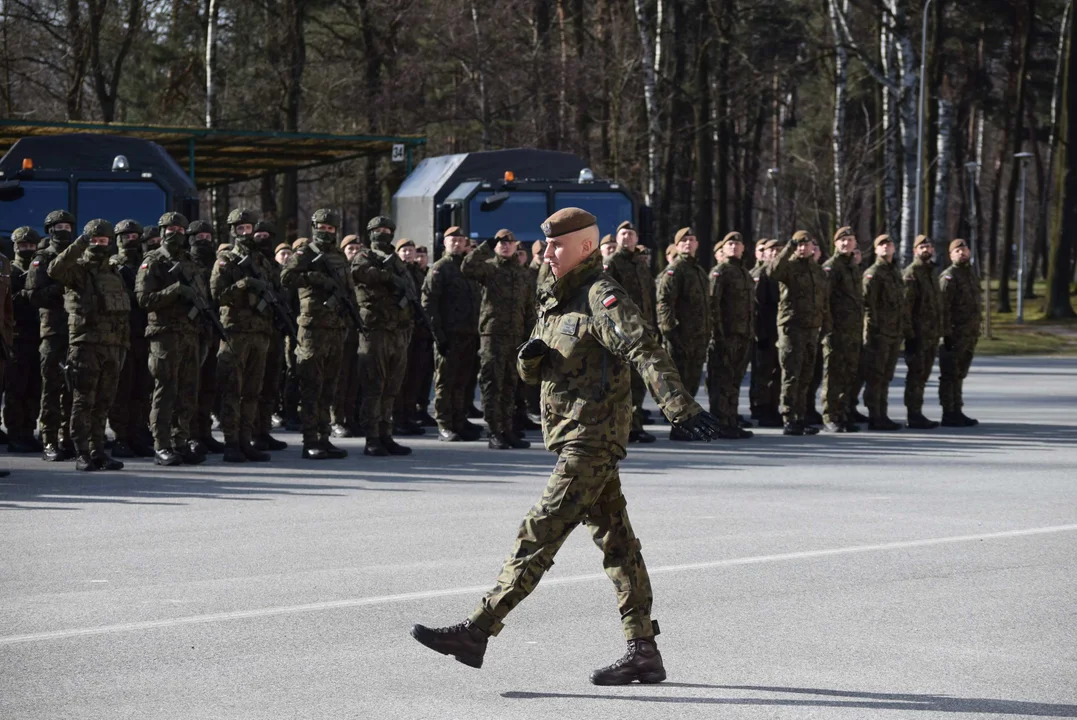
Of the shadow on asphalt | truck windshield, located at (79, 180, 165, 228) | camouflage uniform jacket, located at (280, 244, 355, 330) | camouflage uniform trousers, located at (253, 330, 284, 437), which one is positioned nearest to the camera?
the shadow on asphalt

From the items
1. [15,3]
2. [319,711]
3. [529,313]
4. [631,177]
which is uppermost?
[15,3]

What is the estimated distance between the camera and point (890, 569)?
7.84m

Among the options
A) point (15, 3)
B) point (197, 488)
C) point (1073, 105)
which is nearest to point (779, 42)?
point (1073, 105)

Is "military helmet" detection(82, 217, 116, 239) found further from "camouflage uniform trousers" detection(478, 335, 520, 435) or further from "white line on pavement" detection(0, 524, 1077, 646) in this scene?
"white line on pavement" detection(0, 524, 1077, 646)

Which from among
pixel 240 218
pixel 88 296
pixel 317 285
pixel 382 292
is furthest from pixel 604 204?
pixel 88 296

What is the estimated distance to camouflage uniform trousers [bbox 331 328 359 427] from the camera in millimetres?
14859

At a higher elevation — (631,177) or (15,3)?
(15,3)

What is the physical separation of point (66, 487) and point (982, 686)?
6.98 m

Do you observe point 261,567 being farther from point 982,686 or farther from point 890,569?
point 982,686

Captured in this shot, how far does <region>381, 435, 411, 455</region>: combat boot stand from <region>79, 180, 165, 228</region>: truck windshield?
4579mm

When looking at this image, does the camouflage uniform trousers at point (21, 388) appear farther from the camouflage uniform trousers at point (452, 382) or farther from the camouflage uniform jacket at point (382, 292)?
the camouflage uniform trousers at point (452, 382)

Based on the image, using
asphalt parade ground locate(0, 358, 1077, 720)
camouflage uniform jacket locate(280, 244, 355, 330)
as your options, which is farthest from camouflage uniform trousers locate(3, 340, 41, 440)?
camouflage uniform jacket locate(280, 244, 355, 330)

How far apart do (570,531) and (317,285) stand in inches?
279

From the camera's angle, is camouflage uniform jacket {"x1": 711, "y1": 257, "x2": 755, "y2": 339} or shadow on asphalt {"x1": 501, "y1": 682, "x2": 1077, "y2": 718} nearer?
shadow on asphalt {"x1": 501, "y1": 682, "x2": 1077, "y2": 718}
